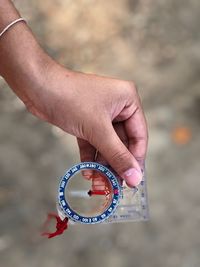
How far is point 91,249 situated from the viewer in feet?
4.85

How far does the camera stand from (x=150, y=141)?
1607mm

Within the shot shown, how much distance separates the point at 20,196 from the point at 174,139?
1.68 feet

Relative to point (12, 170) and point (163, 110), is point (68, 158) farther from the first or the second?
point (163, 110)

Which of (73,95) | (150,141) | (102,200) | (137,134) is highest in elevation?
(73,95)

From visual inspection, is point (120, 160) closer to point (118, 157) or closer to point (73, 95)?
point (118, 157)

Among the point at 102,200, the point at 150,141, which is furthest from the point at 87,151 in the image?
the point at 150,141

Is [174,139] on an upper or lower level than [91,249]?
upper

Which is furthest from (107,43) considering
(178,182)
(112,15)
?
(178,182)

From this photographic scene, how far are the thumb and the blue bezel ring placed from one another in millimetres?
19

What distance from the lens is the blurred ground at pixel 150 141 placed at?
1.48 m

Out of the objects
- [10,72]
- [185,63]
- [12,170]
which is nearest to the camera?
[10,72]

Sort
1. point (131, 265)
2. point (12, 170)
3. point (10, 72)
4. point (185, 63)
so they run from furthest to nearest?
point (185, 63), point (12, 170), point (131, 265), point (10, 72)

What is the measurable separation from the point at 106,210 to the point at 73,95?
240 mm

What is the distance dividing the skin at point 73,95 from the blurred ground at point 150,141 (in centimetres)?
48
